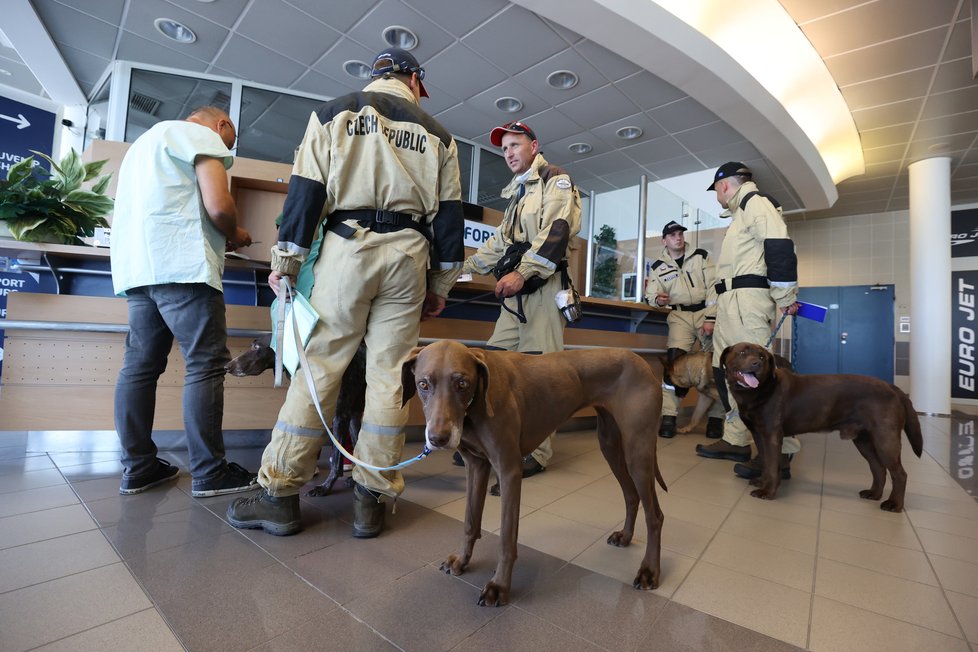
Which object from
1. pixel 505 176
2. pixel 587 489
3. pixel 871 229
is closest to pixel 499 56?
pixel 505 176

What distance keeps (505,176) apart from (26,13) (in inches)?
237

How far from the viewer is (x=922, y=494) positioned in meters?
2.63

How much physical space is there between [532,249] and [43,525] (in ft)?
8.02

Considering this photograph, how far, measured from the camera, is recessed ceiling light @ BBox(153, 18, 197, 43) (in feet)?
14.9

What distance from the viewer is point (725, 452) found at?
3357 mm

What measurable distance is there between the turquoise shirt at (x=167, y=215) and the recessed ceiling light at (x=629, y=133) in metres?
5.49

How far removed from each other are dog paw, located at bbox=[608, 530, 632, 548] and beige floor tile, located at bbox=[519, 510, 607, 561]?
6 centimetres

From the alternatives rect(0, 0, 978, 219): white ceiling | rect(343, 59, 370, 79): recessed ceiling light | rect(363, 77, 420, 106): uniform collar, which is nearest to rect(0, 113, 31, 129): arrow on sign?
rect(0, 0, 978, 219): white ceiling

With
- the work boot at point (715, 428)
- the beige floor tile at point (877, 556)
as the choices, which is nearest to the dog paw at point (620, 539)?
the beige floor tile at point (877, 556)

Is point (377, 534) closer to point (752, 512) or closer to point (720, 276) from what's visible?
point (752, 512)

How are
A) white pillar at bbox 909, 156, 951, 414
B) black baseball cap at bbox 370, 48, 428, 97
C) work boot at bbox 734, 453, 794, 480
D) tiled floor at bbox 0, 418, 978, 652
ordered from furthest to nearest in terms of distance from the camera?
white pillar at bbox 909, 156, 951, 414 → work boot at bbox 734, 453, 794, 480 → black baseball cap at bbox 370, 48, 428, 97 → tiled floor at bbox 0, 418, 978, 652

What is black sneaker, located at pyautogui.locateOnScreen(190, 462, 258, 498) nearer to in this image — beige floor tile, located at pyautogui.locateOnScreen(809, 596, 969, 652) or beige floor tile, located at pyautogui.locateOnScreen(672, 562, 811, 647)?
beige floor tile, located at pyautogui.locateOnScreen(672, 562, 811, 647)

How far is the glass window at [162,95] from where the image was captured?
17.1 ft

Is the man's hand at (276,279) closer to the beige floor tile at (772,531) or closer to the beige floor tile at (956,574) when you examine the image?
the beige floor tile at (772,531)
